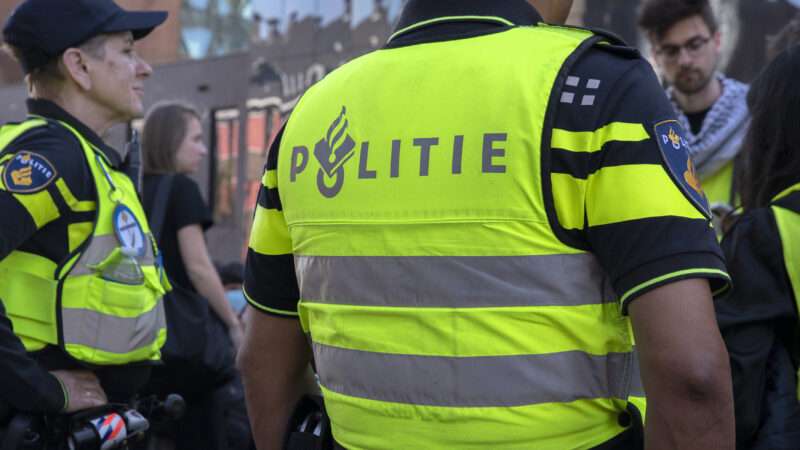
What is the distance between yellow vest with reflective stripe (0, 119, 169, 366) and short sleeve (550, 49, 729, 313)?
61.9 inches

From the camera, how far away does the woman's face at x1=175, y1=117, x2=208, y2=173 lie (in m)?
4.86

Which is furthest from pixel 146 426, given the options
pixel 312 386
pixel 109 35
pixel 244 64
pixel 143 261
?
pixel 244 64

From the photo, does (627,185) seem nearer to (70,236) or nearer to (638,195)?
(638,195)

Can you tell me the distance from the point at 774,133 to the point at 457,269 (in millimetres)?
1264

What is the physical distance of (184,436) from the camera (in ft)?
13.5

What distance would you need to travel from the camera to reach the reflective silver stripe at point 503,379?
5.32 feet

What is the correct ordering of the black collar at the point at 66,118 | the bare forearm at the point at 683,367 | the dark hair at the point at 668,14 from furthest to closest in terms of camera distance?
the dark hair at the point at 668,14 → the black collar at the point at 66,118 → the bare forearm at the point at 683,367

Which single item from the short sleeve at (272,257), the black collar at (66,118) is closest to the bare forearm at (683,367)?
the short sleeve at (272,257)

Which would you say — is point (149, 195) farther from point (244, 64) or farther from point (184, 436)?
point (244, 64)

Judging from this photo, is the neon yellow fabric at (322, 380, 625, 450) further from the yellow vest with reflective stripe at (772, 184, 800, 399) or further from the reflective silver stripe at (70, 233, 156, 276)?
the reflective silver stripe at (70, 233, 156, 276)

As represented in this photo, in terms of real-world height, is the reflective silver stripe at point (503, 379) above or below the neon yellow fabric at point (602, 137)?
below

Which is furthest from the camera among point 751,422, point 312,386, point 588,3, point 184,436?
point 588,3

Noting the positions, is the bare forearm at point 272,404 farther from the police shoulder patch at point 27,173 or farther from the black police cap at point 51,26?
the black police cap at point 51,26

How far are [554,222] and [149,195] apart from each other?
317 centimetres
